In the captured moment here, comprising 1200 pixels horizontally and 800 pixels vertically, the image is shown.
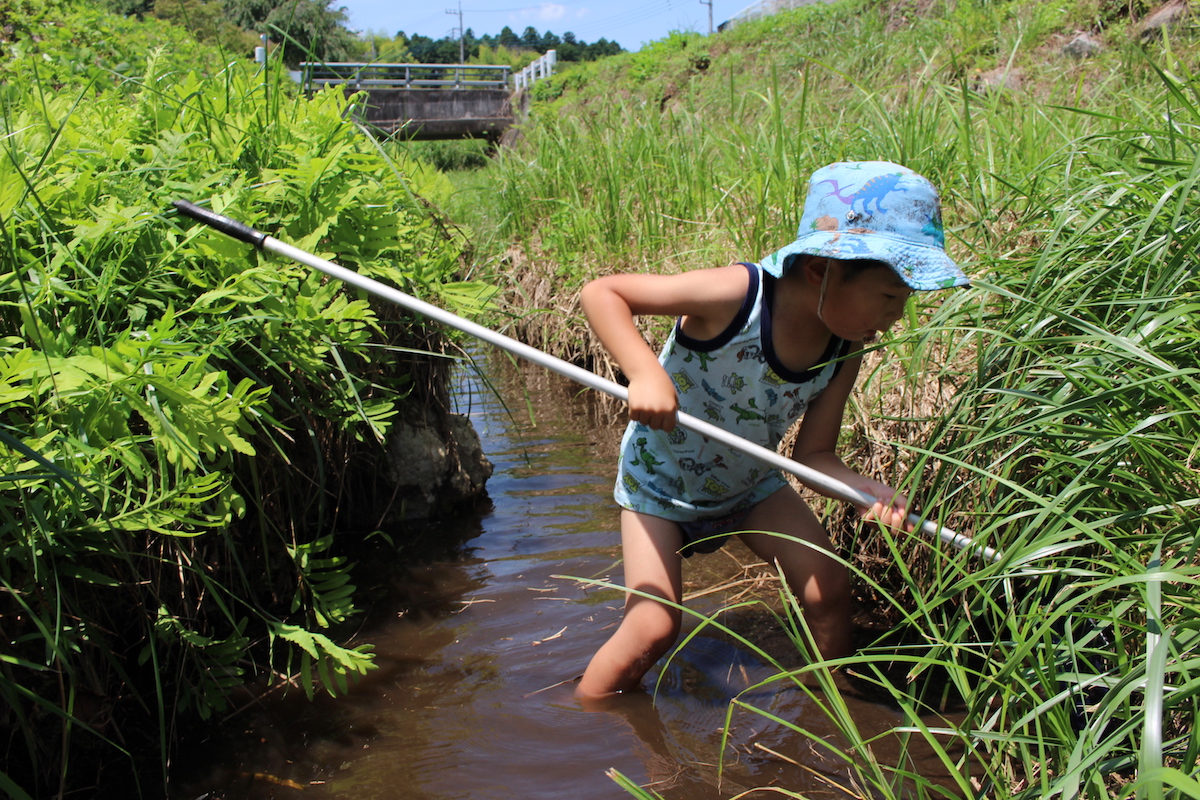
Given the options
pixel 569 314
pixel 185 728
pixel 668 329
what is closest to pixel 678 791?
pixel 185 728

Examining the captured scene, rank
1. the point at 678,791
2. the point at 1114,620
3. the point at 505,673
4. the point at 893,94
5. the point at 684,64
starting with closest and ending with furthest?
the point at 1114,620 < the point at 678,791 < the point at 505,673 < the point at 893,94 < the point at 684,64

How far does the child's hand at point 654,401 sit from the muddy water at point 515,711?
1.73ft

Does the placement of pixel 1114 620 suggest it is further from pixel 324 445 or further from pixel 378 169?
pixel 378 169

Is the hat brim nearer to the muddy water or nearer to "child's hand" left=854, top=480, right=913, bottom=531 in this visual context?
"child's hand" left=854, top=480, right=913, bottom=531

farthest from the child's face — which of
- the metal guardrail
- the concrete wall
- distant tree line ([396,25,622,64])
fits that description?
distant tree line ([396,25,622,64])

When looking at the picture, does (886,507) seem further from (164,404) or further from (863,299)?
(164,404)

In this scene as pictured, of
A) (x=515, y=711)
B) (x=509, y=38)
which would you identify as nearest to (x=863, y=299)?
(x=515, y=711)

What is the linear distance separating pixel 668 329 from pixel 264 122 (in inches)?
84.0

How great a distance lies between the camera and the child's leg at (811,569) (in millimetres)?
2170

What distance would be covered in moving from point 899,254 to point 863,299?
0.42 feet

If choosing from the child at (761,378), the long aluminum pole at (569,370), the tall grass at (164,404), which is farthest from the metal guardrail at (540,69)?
the child at (761,378)

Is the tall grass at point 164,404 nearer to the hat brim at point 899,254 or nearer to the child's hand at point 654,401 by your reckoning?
the child's hand at point 654,401

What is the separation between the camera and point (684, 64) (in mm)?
19422

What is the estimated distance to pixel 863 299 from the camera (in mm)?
1879
